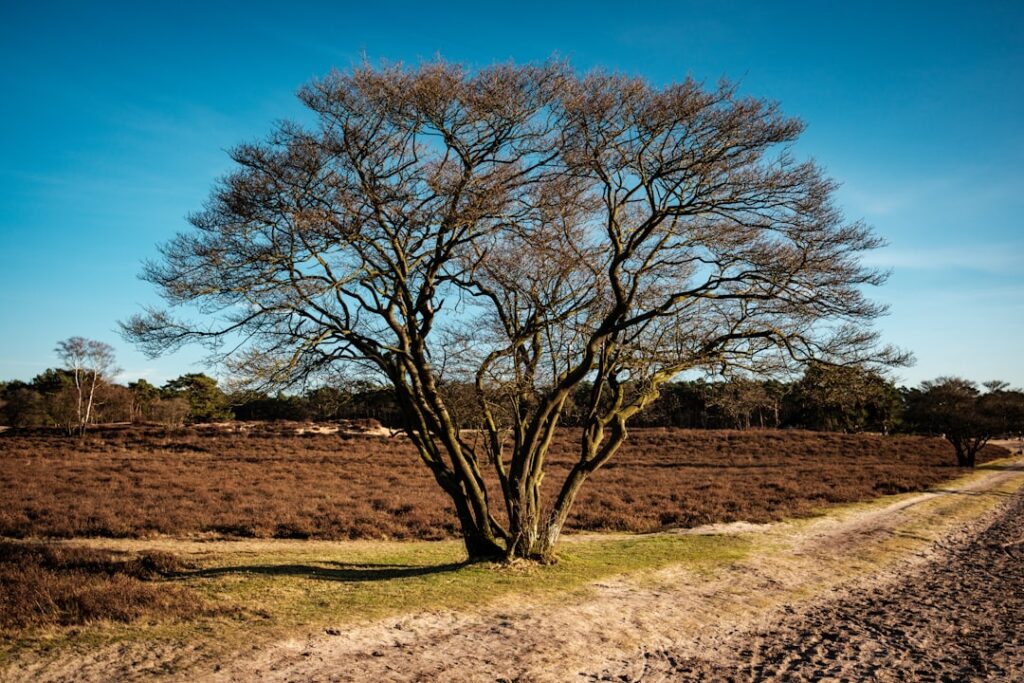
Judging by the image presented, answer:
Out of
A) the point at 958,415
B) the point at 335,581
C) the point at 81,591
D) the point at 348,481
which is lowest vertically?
the point at 348,481

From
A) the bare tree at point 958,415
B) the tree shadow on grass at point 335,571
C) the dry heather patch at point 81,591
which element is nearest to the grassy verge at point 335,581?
the tree shadow on grass at point 335,571

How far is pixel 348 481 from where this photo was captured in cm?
3042

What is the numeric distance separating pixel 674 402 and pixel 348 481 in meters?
17.3

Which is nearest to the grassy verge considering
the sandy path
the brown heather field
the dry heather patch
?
the dry heather patch

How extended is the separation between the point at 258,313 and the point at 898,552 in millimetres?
14988

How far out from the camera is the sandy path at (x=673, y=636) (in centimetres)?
675

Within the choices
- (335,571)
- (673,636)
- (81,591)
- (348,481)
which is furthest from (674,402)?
(81,591)

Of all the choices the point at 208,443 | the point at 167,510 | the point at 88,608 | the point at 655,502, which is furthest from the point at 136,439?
the point at 88,608

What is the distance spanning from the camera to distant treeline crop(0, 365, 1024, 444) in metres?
10.9

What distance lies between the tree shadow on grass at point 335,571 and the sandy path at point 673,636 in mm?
2669

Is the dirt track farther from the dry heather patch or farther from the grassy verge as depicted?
the dry heather patch

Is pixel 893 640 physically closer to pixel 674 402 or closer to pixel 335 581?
pixel 335 581

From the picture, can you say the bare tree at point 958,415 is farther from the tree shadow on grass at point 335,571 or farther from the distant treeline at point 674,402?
the tree shadow on grass at point 335,571

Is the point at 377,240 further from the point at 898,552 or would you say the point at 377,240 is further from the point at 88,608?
the point at 898,552
